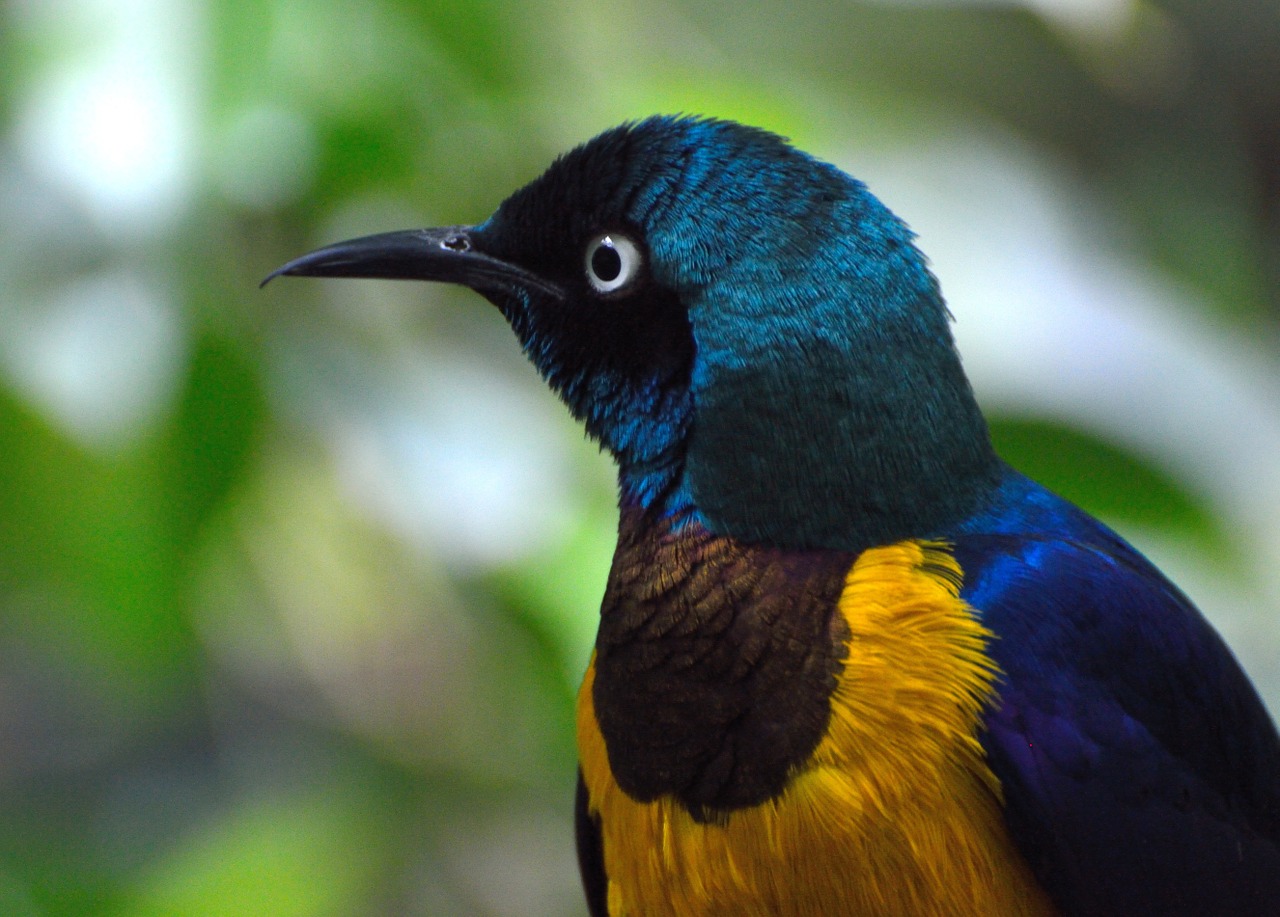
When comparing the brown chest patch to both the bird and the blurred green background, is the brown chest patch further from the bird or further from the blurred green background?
the blurred green background

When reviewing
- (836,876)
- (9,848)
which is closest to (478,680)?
(9,848)

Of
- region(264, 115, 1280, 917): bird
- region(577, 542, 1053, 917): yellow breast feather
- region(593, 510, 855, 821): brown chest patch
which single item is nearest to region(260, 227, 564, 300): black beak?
region(264, 115, 1280, 917): bird

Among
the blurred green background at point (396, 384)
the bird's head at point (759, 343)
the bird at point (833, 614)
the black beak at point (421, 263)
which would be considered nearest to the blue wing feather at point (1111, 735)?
the bird at point (833, 614)

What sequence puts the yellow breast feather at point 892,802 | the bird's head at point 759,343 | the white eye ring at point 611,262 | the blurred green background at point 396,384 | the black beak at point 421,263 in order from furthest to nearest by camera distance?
the blurred green background at point 396,384, the black beak at point 421,263, the white eye ring at point 611,262, the bird's head at point 759,343, the yellow breast feather at point 892,802

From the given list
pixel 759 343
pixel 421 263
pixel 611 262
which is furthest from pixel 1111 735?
pixel 421 263

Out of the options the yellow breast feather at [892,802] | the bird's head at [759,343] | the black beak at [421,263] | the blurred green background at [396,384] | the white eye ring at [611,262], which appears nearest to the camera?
the yellow breast feather at [892,802]

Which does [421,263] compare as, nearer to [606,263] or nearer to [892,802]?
[606,263]

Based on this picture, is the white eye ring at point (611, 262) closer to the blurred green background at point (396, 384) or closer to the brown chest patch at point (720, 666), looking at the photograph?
the brown chest patch at point (720, 666)

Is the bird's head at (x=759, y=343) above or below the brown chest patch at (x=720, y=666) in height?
above
